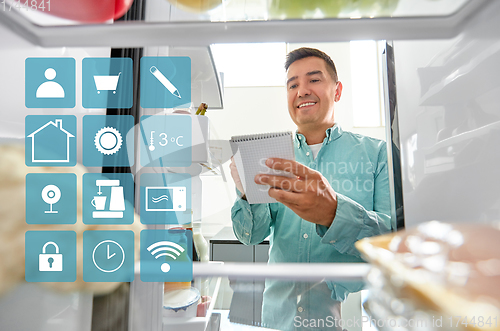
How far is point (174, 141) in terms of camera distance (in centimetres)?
47

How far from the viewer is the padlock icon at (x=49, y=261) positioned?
264 mm

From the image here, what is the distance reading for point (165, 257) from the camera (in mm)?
354

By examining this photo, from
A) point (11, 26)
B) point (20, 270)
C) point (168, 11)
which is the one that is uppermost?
point (168, 11)

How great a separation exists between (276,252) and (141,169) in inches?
16.2

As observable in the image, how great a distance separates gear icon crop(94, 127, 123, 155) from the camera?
0.38m

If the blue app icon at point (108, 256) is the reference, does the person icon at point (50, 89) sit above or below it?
above

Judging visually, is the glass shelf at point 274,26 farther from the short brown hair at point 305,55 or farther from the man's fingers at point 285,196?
the short brown hair at point 305,55

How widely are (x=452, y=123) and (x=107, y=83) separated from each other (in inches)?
19.3

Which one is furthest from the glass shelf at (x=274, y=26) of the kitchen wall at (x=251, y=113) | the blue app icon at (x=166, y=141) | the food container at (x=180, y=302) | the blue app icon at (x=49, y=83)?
the kitchen wall at (x=251, y=113)

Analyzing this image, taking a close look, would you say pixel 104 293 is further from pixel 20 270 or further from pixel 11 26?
pixel 11 26

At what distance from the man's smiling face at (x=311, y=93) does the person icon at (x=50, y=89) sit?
505mm

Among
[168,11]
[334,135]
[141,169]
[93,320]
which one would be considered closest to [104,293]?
[93,320]

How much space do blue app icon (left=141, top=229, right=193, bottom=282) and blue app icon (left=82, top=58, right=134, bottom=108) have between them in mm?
202

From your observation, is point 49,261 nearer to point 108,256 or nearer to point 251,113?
point 108,256
